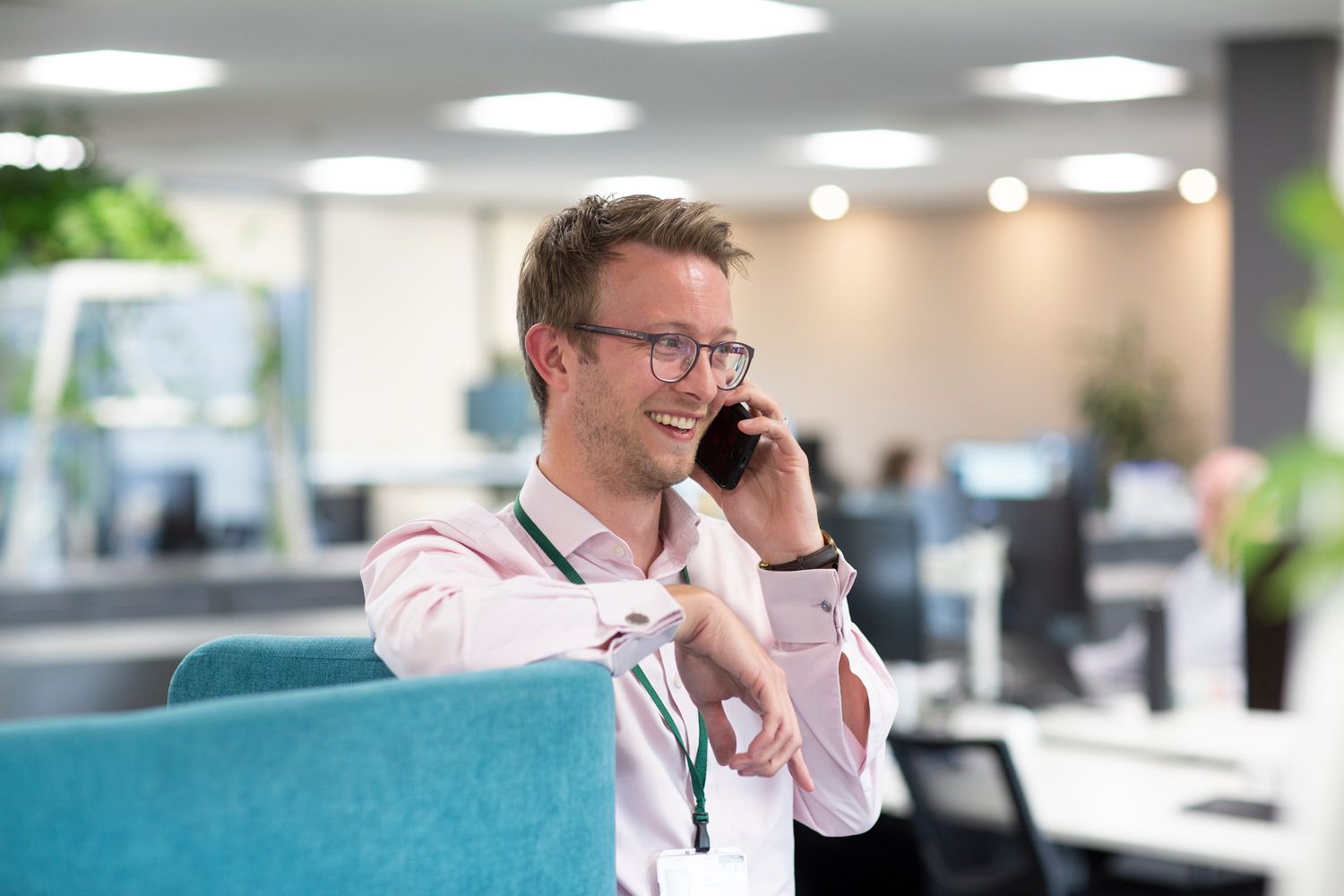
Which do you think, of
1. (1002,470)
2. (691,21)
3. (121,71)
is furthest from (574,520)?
(1002,470)

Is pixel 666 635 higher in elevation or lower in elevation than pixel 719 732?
higher

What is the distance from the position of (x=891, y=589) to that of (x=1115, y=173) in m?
8.02

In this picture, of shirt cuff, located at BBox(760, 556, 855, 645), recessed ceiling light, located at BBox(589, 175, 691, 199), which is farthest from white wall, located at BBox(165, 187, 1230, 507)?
shirt cuff, located at BBox(760, 556, 855, 645)

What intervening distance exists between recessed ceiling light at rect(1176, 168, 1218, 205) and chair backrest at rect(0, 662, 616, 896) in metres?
11.5

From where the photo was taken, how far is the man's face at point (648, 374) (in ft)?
6.14

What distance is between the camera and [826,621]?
6.25ft

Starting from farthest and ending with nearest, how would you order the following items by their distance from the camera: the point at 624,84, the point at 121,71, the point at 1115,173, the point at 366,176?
the point at 1115,173
the point at 366,176
the point at 624,84
the point at 121,71

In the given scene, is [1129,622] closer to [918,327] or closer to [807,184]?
[807,184]

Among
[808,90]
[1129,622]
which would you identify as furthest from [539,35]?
[1129,622]

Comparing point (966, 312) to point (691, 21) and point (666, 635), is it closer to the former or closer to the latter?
point (691, 21)

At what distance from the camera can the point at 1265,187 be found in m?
7.28

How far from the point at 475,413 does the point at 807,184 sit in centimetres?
317

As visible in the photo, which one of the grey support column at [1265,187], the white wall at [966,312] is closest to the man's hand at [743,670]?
the grey support column at [1265,187]

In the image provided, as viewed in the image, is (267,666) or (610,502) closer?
(267,666)
